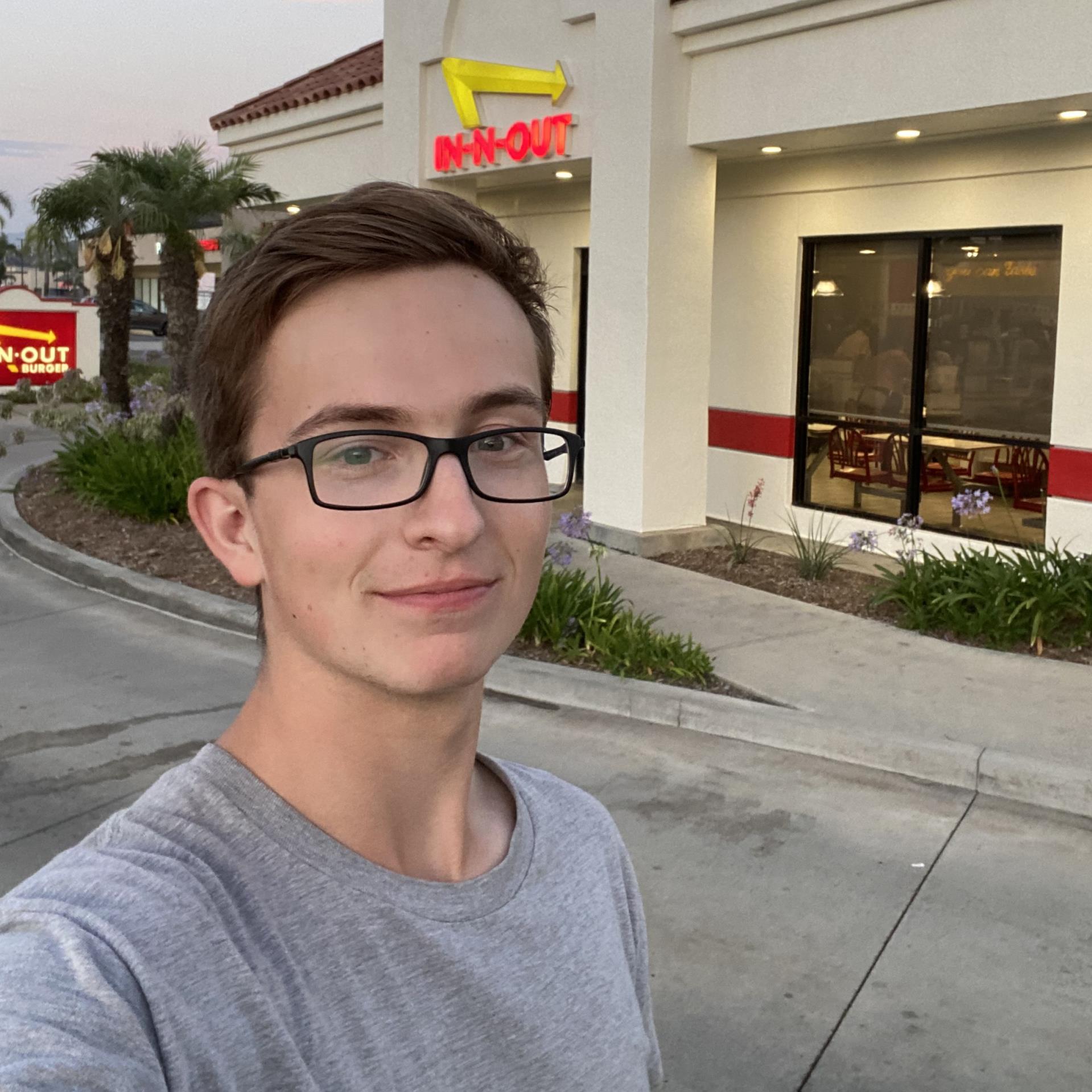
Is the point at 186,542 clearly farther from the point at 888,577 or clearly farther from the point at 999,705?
the point at 999,705

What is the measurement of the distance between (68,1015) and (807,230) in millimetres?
12179

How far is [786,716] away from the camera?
696 centimetres

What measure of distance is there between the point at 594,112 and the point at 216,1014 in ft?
37.7

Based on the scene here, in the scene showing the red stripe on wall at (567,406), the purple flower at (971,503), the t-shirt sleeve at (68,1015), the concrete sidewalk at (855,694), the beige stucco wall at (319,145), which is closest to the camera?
the t-shirt sleeve at (68,1015)

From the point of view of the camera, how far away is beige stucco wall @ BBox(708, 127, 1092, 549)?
33.6 ft

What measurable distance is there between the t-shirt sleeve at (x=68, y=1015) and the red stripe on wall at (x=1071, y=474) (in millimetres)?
10163

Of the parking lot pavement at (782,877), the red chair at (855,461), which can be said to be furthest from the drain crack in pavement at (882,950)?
the red chair at (855,461)

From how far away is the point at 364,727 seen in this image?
1.43 metres

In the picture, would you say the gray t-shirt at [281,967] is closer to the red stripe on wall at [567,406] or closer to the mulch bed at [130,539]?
the mulch bed at [130,539]

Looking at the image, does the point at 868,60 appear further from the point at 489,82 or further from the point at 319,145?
the point at 319,145

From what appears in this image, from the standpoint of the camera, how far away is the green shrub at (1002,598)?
8492mm


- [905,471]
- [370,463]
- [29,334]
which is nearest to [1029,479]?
[905,471]

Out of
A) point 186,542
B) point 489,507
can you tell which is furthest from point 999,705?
point 186,542

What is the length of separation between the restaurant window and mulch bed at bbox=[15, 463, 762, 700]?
4.85 m
